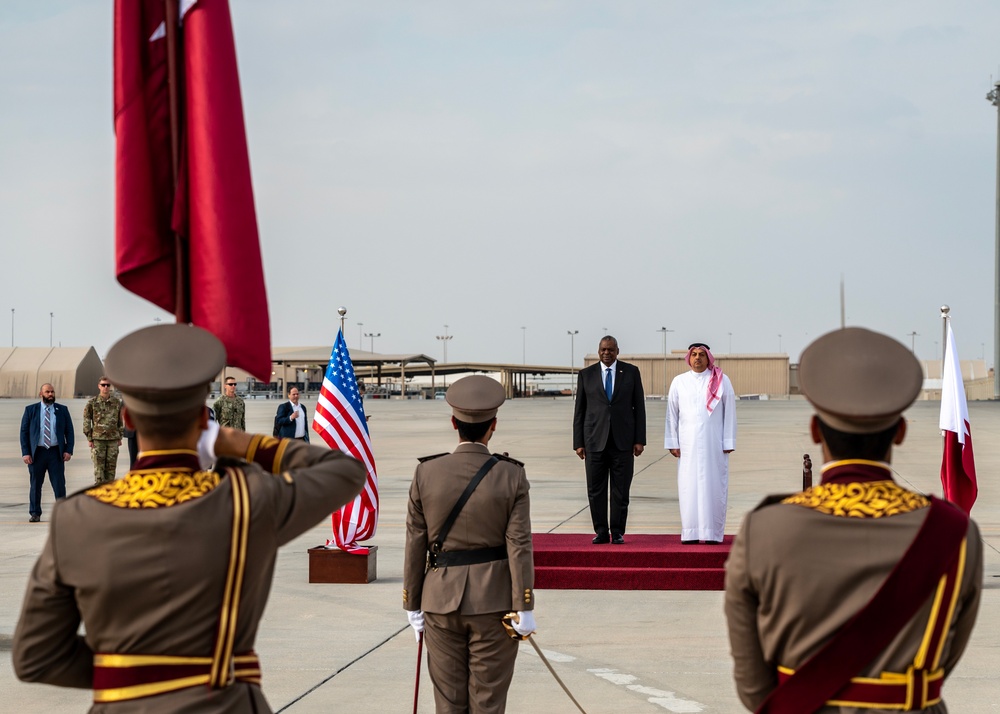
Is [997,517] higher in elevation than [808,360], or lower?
lower

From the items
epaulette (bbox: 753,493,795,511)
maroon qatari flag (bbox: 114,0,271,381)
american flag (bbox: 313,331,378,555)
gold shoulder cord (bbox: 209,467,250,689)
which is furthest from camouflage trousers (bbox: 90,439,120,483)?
epaulette (bbox: 753,493,795,511)

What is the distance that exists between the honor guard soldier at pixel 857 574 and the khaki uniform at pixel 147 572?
1.15m

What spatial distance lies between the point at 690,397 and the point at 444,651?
19.9 ft

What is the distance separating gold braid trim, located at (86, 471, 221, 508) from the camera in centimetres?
269

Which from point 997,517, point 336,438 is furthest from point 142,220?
point 997,517

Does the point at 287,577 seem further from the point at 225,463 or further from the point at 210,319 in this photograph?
the point at 225,463

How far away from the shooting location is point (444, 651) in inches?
186

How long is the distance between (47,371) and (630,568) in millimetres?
101534

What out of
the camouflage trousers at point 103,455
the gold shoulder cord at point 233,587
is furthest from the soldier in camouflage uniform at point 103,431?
the gold shoulder cord at point 233,587

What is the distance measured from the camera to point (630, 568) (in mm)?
9750

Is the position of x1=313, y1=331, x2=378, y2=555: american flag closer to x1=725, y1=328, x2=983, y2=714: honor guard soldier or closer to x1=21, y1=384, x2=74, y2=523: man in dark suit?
x1=21, y1=384, x2=74, y2=523: man in dark suit

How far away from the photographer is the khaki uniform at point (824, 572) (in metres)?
2.64

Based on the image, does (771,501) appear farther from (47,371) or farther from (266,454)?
(47,371)

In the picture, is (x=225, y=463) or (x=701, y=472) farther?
(x=701, y=472)
